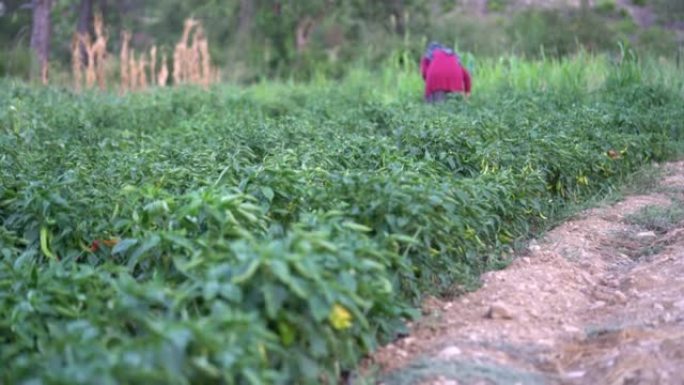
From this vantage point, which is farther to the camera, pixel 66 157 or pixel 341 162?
pixel 66 157

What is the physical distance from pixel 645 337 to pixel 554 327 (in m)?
0.43

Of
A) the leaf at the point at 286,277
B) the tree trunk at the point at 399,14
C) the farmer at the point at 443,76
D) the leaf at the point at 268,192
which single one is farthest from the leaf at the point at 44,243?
the tree trunk at the point at 399,14

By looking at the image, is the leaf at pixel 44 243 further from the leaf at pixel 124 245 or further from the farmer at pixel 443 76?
the farmer at pixel 443 76

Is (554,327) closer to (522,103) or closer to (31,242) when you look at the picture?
(31,242)

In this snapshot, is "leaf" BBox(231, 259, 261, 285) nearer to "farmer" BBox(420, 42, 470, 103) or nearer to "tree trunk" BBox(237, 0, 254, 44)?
"farmer" BBox(420, 42, 470, 103)

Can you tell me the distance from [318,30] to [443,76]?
46.5 ft

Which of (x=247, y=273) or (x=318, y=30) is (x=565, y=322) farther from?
(x=318, y=30)

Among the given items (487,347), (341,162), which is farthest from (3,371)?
(341,162)

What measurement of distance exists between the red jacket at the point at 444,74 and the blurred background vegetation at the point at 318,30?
8026 millimetres

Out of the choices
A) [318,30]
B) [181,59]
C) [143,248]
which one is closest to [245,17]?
[318,30]

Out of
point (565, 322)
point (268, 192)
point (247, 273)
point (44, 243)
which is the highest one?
point (247, 273)

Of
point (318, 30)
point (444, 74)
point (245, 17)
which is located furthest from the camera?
point (245, 17)

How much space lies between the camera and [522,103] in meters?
10.5

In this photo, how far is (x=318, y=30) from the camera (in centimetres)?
2683
